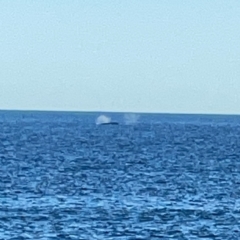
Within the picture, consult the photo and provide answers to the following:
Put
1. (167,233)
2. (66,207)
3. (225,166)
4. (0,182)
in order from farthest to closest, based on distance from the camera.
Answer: (225,166) < (0,182) < (66,207) < (167,233)

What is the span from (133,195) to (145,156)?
46353mm

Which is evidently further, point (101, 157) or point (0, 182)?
point (101, 157)

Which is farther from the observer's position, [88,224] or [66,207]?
[66,207]

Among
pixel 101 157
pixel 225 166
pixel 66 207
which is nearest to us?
pixel 66 207

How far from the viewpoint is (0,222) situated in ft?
150

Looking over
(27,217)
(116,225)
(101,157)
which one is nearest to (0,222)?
(27,217)

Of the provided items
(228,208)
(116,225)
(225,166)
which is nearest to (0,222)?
(116,225)

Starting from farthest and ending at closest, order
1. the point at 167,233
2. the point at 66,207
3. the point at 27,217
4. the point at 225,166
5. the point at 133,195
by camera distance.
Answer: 1. the point at 225,166
2. the point at 133,195
3. the point at 66,207
4. the point at 27,217
5. the point at 167,233

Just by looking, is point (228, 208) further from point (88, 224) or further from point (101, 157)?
point (101, 157)

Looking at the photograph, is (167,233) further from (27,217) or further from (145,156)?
(145,156)

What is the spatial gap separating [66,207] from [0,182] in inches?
676

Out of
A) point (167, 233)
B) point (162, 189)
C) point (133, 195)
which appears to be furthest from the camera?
point (162, 189)

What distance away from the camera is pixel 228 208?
173 ft

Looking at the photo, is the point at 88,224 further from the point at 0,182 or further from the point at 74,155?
the point at 74,155
